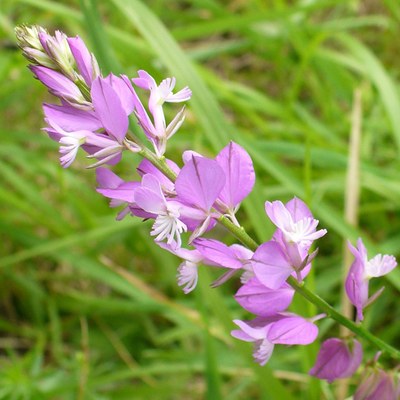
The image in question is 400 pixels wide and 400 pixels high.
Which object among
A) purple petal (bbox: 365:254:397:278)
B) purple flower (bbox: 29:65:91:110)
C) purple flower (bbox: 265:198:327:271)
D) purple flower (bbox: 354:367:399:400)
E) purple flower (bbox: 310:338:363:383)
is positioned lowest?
purple flower (bbox: 354:367:399:400)

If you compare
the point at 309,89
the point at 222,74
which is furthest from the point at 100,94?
the point at 222,74

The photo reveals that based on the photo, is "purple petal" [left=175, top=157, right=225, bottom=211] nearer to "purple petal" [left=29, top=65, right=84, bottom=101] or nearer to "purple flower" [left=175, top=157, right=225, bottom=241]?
"purple flower" [left=175, top=157, right=225, bottom=241]

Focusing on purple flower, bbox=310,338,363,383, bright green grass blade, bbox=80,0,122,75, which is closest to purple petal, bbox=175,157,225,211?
purple flower, bbox=310,338,363,383

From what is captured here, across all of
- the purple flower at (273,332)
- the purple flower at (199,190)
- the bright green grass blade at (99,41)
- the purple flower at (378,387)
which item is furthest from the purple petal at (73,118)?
the bright green grass blade at (99,41)

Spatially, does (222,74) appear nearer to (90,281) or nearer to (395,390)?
(90,281)

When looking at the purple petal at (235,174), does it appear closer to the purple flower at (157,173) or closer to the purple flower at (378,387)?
the purple flower at (157,173)

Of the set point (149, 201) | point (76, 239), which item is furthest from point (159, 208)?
point (76, 239)
